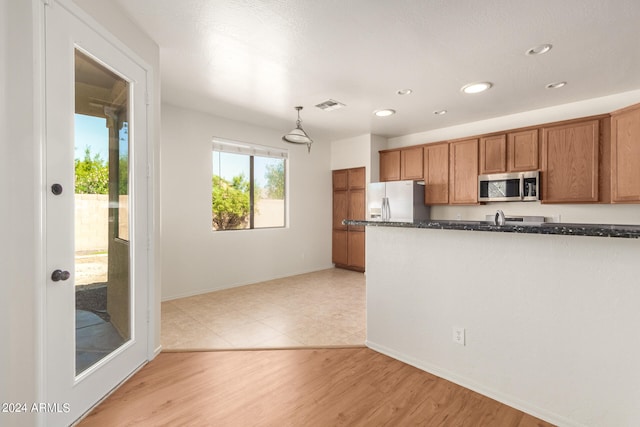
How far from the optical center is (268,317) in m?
3.45

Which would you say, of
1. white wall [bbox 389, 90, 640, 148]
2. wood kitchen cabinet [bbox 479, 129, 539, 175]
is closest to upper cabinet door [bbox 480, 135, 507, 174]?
wood kitchen cabinet [bbox 479, 129, 539, 175]

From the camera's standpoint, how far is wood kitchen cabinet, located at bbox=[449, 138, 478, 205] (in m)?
4.53

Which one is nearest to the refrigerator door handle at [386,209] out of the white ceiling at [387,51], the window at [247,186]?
the white ceiling at [387,51]

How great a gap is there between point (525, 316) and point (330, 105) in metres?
3.21

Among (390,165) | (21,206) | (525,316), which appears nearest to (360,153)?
(390,165)

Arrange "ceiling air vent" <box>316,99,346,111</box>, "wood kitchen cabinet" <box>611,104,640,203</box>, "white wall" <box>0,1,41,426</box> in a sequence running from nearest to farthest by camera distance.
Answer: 1. "white wall" <box>0,1,41,426</box>
2. "wood kitchen cabinet" <box>611,104,640,203</box>
3. "ceiling air vent" <box>316,99,346,111</box>

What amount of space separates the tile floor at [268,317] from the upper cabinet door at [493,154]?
2653 millimetres

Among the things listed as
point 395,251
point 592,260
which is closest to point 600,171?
point 592,260

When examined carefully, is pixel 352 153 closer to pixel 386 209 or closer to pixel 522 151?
pixel 386 209

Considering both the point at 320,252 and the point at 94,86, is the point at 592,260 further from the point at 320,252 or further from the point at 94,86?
the point at 320,252

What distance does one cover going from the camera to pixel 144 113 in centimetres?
241

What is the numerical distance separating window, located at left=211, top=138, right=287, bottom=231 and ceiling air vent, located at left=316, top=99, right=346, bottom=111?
1.52m

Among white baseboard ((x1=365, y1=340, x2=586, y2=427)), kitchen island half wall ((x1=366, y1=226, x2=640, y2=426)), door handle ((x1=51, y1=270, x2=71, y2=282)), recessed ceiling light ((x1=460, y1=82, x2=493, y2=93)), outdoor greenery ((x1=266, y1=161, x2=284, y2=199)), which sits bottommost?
white baseboard ((x1=365, y1=340, x2=586, y2=427))

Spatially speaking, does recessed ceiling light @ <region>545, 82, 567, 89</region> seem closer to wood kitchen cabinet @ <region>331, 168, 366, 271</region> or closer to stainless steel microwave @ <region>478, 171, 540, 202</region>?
stainless steel microwave @ <region>478, 171, 540, 202</region>
